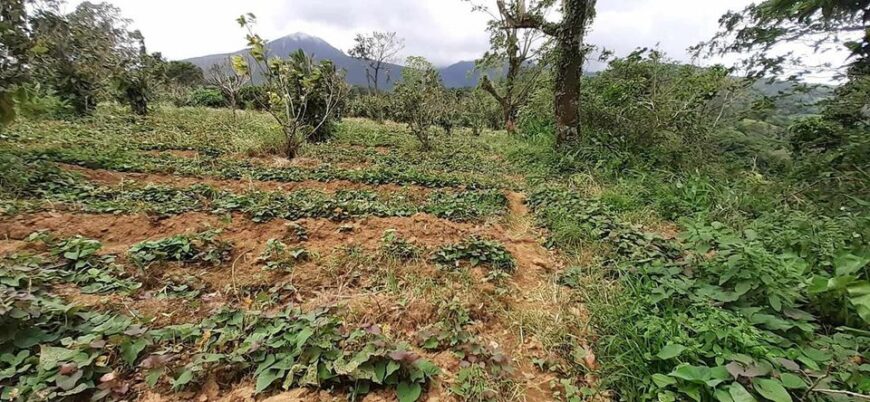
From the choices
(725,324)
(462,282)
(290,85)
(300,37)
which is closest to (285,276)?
(462,282)

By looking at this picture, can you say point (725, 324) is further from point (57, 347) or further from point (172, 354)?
point (57, 347)

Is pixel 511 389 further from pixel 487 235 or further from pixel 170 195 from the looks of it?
pixel 170 195

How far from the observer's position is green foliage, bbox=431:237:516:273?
2639mm

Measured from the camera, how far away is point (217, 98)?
16672mm

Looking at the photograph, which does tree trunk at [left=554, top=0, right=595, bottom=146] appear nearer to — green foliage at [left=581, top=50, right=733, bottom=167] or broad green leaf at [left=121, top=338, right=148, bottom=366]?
green foliage at [left=581, top=50, right=733, bottom=167]

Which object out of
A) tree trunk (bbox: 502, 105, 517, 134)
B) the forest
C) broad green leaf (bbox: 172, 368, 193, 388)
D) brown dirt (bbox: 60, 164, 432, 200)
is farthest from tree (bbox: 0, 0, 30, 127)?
tree trunk (bbox: 502, 105, 517, 134)

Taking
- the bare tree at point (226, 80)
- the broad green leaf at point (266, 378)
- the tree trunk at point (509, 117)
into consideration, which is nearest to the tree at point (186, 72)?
the bare tree at point (226, 80)

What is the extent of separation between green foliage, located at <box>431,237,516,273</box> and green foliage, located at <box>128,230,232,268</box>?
5.15ft

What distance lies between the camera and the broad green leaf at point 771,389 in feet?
3.80

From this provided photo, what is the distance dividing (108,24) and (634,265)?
29.4 metres

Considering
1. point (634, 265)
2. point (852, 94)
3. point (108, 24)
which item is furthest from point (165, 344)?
point (108, 24)

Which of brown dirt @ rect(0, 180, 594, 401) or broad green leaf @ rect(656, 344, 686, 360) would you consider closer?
broad green leaf @ rect(656, 344, 686, 360)

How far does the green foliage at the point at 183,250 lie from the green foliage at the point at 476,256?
1569mm

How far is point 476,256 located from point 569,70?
480 cm
